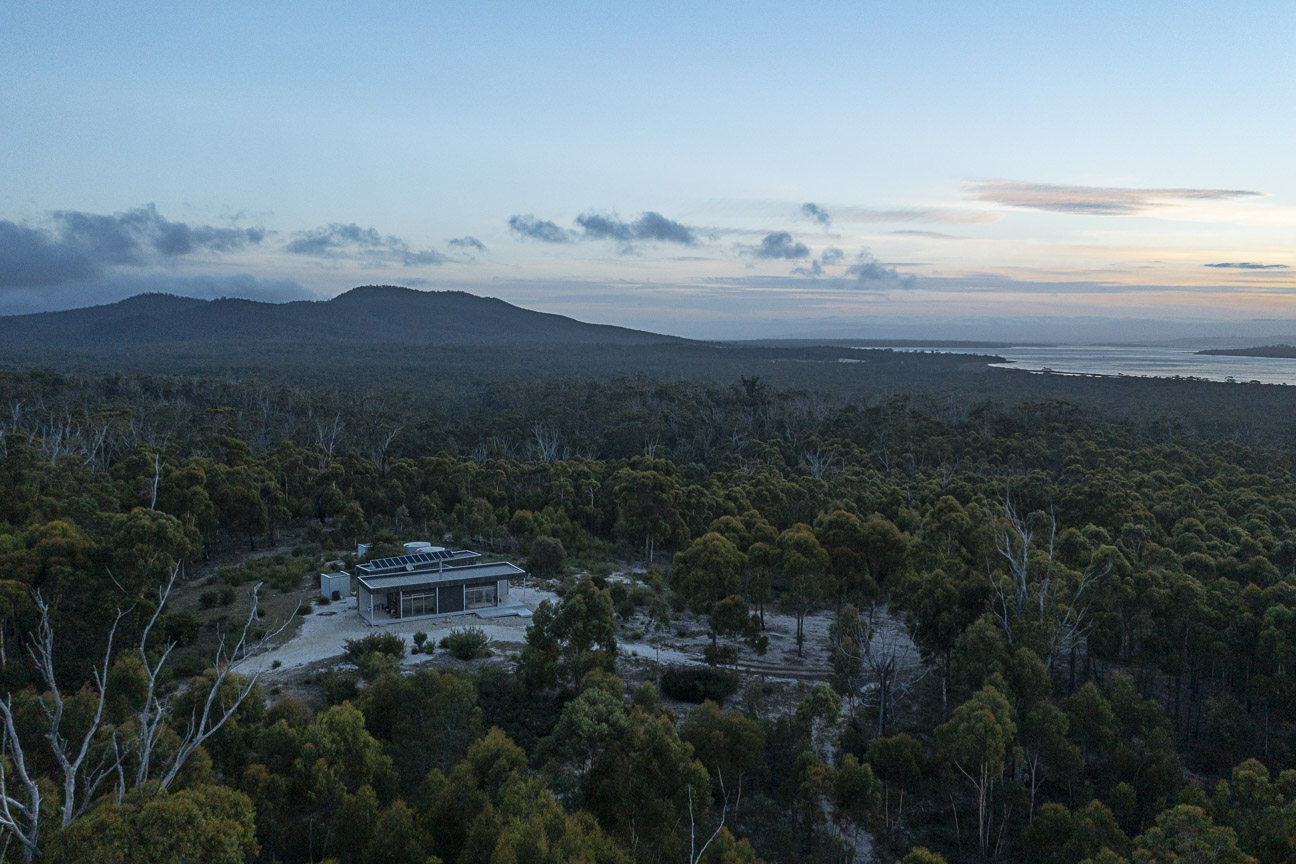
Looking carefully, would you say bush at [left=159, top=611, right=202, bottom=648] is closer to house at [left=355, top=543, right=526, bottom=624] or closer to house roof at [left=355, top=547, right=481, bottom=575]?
house at [left=355, top=543, right=526, bottom=624]

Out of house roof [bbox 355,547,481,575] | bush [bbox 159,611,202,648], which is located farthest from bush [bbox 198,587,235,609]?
house roof [bbox 355,547,481,575]

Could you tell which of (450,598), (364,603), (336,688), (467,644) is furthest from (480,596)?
(336,688)

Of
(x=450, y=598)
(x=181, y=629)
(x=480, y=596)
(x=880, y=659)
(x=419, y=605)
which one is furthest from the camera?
(x=480, y=596)

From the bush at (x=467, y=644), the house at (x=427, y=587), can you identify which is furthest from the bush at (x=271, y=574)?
the bush at (x=467, y=644)

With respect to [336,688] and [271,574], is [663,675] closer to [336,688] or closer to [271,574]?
[336,688]

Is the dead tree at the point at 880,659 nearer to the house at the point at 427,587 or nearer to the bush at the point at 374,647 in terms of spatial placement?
the house at the point at 427,587

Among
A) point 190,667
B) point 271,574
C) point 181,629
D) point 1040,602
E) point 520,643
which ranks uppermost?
point 1040,602

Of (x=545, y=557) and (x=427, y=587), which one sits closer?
(x=427, y=587)
